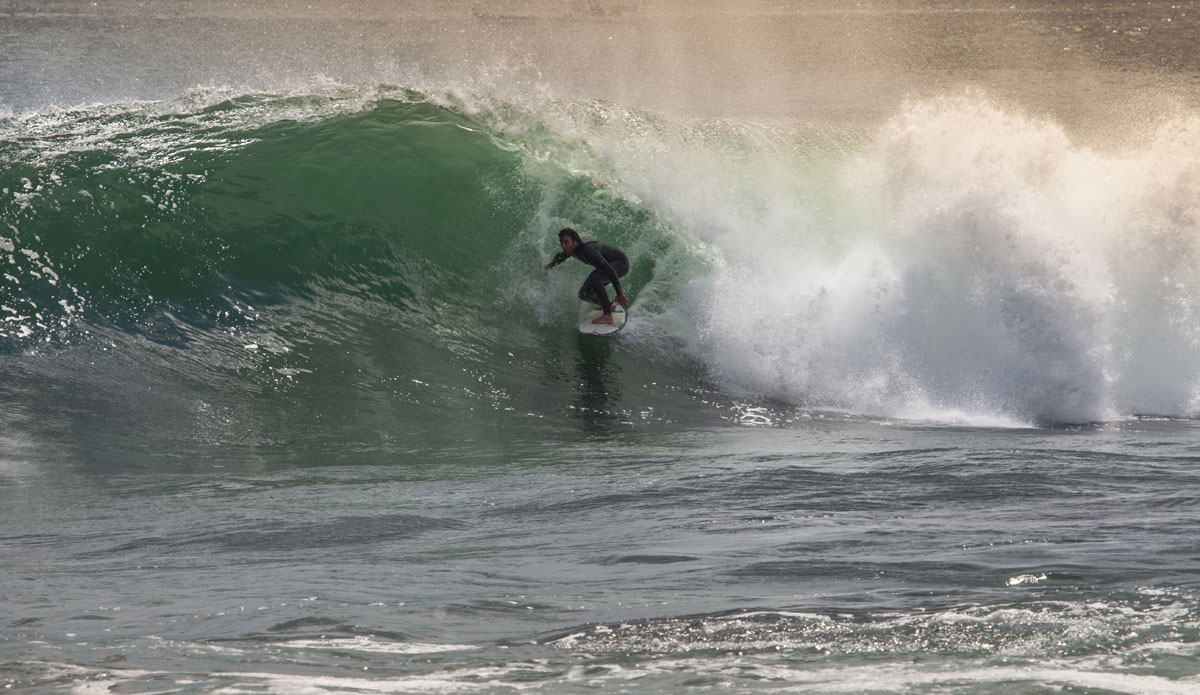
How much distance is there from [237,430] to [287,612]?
3.93 metres

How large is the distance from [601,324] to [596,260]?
65cm

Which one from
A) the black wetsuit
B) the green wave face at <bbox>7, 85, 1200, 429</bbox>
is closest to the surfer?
the black wetsuit

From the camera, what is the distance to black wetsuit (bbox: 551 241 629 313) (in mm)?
9984

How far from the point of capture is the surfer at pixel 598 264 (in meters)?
9.91

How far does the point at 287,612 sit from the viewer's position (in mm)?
4305

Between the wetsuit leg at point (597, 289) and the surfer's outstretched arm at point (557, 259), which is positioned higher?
the surfer's outstretched arm at point (557, 259)

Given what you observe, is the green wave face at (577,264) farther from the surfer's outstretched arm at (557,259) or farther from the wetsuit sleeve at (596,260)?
the wetsuit sleeve at (596,260)

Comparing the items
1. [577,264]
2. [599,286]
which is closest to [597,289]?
[599,286]

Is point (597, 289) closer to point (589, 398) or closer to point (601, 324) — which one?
point (601, 324)

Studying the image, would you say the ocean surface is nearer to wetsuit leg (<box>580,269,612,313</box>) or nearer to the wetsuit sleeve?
wetsuit leg (<box>580,269,612,313</box>)

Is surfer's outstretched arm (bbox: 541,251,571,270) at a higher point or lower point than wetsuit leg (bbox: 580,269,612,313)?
higher

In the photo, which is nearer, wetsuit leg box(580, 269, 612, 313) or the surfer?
the surfer

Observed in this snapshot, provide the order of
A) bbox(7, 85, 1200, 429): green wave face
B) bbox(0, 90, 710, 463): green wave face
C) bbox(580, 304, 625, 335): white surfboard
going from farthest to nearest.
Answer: bbox(580, 304, 625, 335): white surfboard
bbox(7, 85, 1200, 429): green wave face
bbox(0, 90, 710, 463): green wave face

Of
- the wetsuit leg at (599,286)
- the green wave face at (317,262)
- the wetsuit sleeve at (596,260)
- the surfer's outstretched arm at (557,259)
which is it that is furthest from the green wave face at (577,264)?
the wetsuit sleeve at (596,260)
